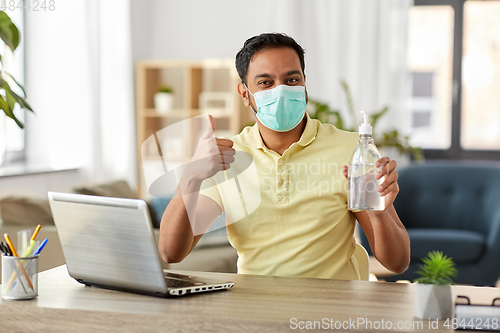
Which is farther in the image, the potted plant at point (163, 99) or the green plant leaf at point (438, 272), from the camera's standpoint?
the potted plant at point (163, 99)

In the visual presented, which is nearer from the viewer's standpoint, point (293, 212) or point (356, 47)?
point (293, 212)

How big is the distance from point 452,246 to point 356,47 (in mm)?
1840

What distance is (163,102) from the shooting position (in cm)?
462

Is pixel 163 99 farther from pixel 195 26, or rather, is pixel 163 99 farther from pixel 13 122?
pixel 13 122

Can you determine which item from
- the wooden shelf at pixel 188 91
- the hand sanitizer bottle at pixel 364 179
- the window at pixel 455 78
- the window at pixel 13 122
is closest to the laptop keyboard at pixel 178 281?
the hand sanitizer bottle at pixel 364 179

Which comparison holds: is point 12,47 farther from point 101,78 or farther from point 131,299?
point 101,78

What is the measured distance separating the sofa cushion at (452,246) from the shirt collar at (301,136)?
80.8 inches

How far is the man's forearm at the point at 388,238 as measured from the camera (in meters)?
1.22

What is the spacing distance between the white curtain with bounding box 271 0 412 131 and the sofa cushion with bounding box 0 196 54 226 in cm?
256

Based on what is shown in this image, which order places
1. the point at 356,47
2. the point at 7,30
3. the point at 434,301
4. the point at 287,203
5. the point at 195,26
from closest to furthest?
the point at 434,301 → the point at 7,30 → the point at 287,203 → the point at 356,47 → the point at 195,26

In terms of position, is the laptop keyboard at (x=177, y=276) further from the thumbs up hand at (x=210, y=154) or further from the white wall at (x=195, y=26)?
the white wall at (x=195, y=26)

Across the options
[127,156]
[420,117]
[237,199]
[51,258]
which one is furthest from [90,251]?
[420,117]

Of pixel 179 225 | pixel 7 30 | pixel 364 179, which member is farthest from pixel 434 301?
pixel 7 30

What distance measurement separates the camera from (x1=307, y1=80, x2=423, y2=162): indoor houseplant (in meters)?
4.07
